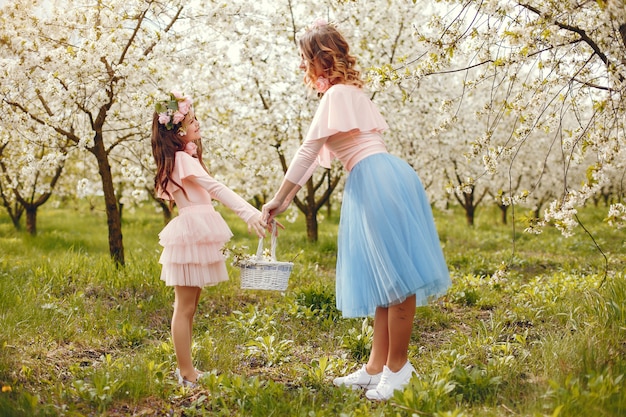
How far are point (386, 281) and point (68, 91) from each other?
383cm

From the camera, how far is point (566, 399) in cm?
269

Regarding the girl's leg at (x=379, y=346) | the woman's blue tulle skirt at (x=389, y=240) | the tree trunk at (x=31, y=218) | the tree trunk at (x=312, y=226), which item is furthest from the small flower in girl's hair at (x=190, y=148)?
the tree trunk at (x=31, y=218)

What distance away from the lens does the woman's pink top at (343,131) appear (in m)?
3.25

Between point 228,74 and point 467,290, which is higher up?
point 228,74

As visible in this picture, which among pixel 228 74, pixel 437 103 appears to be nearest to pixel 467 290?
pixel 228 74

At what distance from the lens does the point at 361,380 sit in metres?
3.46

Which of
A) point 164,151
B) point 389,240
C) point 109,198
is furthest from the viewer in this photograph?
point 109,198

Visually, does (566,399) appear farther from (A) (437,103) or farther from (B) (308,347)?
(A) (437,103)

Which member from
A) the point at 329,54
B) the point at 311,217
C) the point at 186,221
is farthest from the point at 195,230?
the point at 311,217

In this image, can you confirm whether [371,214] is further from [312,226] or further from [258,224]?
[312,226]

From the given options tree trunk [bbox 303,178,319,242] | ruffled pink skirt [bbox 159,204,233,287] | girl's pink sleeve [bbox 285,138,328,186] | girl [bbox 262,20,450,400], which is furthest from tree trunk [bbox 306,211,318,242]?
girl's pink sleeve [bbox 285,138,328,186]

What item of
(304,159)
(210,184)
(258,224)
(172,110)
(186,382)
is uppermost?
(172,110)

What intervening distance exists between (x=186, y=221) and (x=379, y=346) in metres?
1.26

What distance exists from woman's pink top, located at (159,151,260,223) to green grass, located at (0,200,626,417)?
0.47m
